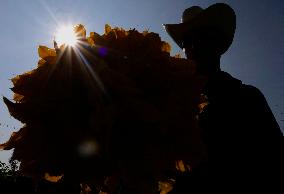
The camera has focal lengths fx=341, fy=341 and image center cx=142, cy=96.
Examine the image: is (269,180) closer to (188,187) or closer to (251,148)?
(251,148)

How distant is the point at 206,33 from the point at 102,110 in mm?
3347

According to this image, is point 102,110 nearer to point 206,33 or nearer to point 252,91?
point 252,91

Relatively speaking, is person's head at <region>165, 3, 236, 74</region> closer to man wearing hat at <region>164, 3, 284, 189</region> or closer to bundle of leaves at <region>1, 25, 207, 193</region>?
man wearing hat at <region>164, 3, 284, 189</region>

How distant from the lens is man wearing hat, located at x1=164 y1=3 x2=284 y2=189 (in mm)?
3121

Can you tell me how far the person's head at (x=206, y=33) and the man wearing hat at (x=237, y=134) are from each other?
2 centimetres

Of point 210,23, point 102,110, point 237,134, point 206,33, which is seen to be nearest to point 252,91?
point 237,134

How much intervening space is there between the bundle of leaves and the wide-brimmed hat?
3.11 metres

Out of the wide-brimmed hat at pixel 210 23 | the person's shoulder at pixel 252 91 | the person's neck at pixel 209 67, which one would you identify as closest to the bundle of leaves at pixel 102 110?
the person's shoulder at pixel 252 91

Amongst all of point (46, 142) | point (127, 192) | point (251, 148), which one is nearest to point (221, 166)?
point (251, 148)

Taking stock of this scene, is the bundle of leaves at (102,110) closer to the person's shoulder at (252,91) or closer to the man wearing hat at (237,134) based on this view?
the man wearing hat at (237,134)

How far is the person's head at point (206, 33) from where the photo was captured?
12.8ft

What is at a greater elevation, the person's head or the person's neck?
the person's head

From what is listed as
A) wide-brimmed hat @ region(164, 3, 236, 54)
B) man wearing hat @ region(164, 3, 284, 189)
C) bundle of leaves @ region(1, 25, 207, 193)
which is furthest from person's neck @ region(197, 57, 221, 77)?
bundle of leaves @ region(1, 25, 207, 193)

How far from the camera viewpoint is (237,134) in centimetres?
332
